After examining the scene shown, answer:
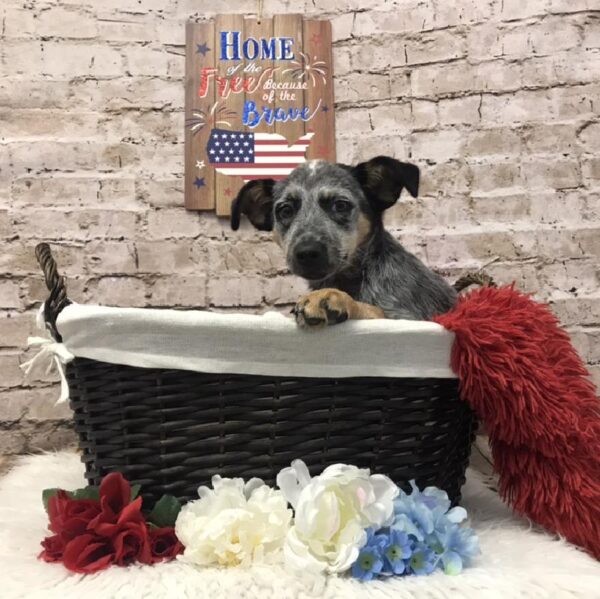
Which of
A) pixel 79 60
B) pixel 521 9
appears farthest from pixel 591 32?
pixel 79 60

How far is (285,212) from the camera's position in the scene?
1342mm

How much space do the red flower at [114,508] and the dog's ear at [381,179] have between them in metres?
0.81

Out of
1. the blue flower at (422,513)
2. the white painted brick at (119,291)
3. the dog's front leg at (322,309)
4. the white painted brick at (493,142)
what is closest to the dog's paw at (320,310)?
the dog's front leg at (322,309)

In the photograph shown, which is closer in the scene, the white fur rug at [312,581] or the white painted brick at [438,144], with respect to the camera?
the white fur rug at [312,581]

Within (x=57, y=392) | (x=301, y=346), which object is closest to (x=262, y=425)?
(x=301, y=346)

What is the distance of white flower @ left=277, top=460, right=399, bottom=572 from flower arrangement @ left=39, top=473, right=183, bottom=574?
20 centimetres

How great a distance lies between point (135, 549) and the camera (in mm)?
858

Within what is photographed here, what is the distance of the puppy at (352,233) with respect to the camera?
1207 millimetres

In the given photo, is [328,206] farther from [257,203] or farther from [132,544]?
[132,544]

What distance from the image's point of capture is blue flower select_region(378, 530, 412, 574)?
2.73 feet

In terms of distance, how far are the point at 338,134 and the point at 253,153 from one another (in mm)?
291

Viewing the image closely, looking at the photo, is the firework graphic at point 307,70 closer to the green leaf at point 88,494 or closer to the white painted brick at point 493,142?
the white painted brick at point 493,142

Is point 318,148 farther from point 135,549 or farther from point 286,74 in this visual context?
point 135,549

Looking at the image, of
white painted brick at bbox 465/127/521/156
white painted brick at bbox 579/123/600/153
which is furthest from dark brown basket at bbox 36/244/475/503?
white painted brick at bbox 579/123/600/153
